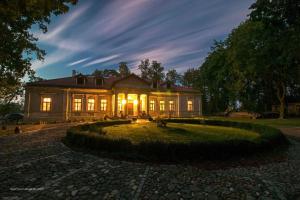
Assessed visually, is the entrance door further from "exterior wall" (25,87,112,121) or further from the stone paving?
the stone paving

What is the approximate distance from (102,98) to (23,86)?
446 inches

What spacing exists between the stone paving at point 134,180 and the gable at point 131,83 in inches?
1009

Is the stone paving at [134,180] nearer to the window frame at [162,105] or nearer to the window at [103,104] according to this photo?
the window at [103,104]

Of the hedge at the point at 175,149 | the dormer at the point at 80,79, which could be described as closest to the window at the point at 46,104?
the dormer at the point at 80,79

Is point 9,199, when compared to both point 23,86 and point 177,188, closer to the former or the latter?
point 177,188

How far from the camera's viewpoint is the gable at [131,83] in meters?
34.0

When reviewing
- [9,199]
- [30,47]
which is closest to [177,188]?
[9,199]

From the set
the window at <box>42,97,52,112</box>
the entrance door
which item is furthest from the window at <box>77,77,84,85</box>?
the entrance door

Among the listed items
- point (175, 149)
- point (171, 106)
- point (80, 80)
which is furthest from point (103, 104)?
point (175, 149)

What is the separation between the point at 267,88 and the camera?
147ft

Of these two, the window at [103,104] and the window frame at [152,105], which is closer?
the window at [103,104]

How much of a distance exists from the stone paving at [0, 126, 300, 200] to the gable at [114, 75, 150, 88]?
84.1 ft

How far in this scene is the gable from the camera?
112 ft

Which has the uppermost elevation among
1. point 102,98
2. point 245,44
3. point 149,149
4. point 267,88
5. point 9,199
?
point 245,44
